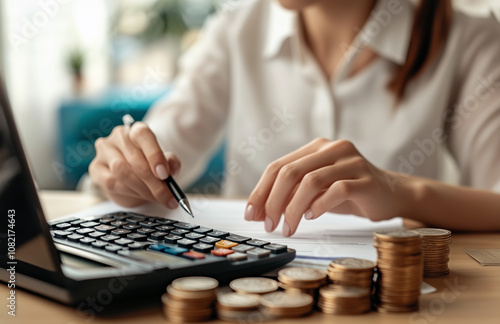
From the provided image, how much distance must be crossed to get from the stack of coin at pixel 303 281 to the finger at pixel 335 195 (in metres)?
0.17

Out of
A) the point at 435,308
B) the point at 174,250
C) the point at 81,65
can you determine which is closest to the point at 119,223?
the point at 174,250

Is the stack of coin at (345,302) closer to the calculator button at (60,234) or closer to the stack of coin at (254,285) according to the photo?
the stack of coin at (254,285)

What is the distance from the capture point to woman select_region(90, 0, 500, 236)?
3.91 feet

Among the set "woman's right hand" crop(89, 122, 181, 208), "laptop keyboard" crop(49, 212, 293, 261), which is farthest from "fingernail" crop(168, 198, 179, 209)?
"laptop keyboard" crop(49, 212, 293, 261)

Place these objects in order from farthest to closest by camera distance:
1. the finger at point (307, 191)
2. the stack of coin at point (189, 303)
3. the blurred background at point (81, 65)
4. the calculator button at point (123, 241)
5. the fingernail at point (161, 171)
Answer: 1. the blurred background at point (81, 65)
2. the fingernail at point (161, 171)
3. the finger at point (307, 191)
4. the calculator button at point (123, 241)
5. the stack of coin at point (189, 303)

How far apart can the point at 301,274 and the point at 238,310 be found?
8cm

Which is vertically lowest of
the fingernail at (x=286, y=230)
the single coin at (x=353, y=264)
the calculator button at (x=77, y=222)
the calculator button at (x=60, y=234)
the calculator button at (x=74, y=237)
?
the fingernail at (x=286, y=230)

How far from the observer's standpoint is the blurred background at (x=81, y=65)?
3279 millimetres

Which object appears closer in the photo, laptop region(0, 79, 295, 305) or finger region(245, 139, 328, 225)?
laptop region(0, 79, 295, 305)

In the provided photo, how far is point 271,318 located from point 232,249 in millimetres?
116

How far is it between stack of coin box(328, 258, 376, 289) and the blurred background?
2.71 m

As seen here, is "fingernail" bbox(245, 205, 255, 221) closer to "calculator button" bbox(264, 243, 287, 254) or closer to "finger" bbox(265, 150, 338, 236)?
"finger" bbox(265, 150, 338, 236)

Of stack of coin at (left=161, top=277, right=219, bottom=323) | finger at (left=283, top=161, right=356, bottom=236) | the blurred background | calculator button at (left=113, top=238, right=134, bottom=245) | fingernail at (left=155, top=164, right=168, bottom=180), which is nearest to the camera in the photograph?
stack of coin at (left=161, top=277, right=219, bottom=323)

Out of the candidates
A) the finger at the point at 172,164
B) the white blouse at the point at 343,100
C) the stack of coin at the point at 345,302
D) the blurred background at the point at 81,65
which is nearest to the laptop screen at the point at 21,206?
the stack of coin at the point at 345,302
